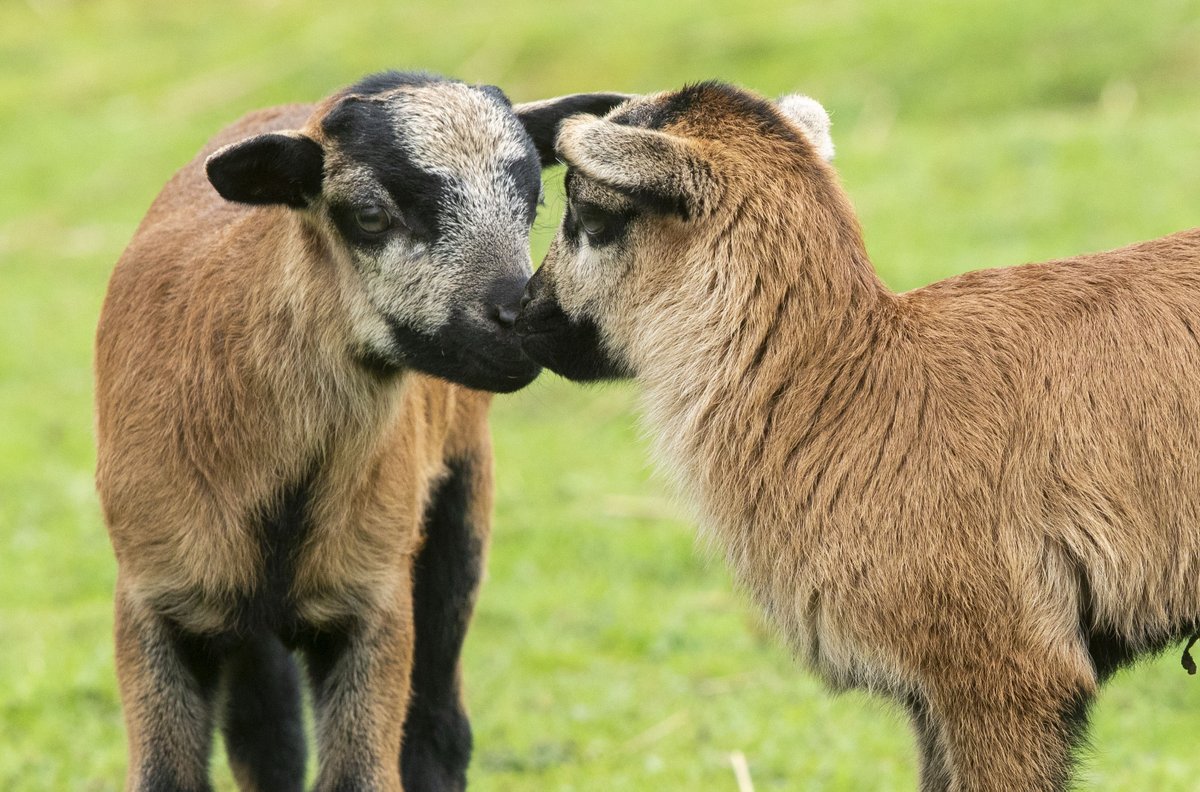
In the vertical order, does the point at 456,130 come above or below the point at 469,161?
above

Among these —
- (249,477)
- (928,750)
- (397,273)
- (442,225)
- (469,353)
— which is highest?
(442,225)

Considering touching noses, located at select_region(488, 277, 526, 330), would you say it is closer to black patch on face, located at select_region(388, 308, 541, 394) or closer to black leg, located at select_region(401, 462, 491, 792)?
black patch on face, located at select_region(388, 308, 541, 394)

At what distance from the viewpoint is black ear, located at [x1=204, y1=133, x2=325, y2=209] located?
6262 millimetres

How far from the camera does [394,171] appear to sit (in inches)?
252

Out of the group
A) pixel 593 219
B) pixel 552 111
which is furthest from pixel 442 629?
pixel 593 219

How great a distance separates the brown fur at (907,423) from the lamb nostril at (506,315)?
0.10 meters

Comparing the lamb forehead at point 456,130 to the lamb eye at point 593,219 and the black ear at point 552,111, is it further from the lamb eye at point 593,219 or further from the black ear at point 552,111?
the lamb eye at point 593,219

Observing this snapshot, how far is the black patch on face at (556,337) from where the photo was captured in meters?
6.25

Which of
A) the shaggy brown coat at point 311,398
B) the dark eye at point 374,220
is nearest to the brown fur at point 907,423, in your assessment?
the shaggy brown coat at point 311,398

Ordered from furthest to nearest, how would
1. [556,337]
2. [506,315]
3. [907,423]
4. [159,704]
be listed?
[159,704], [506,315], [556,337], [907,423]

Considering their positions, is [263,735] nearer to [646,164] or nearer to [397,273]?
[397,273]

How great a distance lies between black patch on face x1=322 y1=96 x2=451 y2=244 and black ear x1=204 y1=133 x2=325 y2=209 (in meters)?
0.14

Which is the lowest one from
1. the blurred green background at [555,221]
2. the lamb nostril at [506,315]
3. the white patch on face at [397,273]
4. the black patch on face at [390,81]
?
the blurred green background at [555,221]

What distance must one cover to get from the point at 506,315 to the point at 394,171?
690 mm
